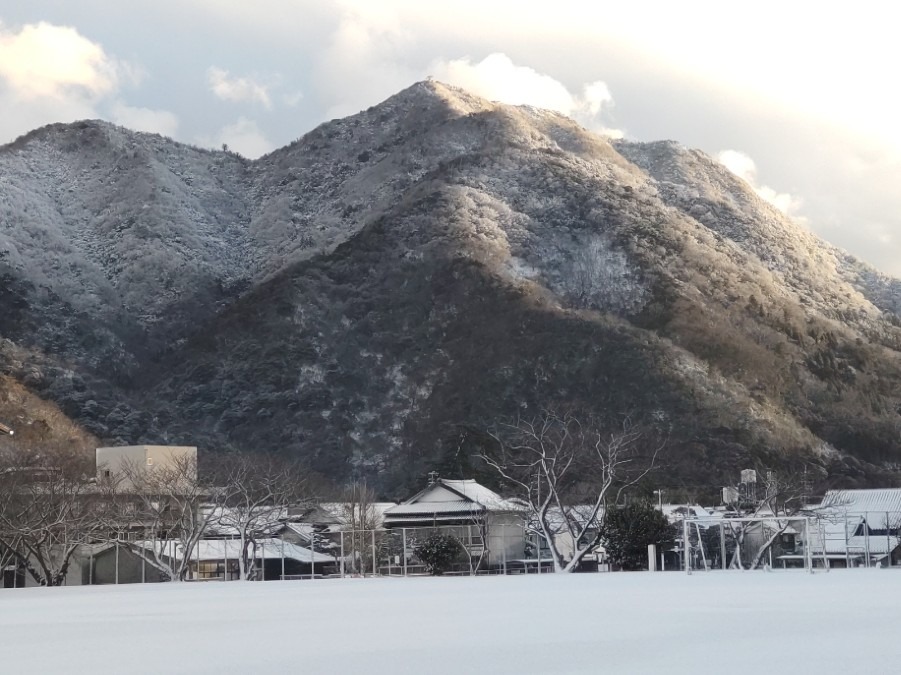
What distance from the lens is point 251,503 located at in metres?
54.2

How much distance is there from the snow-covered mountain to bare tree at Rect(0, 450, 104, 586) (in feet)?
140

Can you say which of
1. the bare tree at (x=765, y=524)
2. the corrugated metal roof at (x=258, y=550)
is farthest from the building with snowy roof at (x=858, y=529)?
the corrugated metal roof at (x=258, y=550)

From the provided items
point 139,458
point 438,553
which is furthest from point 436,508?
point 139,458

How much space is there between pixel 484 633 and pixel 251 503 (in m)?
39.6

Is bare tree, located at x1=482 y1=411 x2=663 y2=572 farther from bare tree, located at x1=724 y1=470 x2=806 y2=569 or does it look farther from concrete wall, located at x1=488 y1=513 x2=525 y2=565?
bare tree, located at x1=724 y1=470 x2=806 y2=569

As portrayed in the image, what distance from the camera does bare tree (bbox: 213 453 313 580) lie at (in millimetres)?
51594

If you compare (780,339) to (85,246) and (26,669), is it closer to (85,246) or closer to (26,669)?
(85,246)

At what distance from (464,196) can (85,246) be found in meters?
44.7

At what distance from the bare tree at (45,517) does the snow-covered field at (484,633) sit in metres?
20.0

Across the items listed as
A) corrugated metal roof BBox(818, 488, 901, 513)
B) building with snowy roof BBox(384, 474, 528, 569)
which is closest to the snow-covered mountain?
corrugated metal roof BBox(818, 488, 901, 513)

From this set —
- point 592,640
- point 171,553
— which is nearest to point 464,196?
point 171,553

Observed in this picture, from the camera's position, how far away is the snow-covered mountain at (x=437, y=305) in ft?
338

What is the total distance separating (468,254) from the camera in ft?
419

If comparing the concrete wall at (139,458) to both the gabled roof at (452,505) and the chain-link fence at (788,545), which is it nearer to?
the gabled roof at (452,505)
